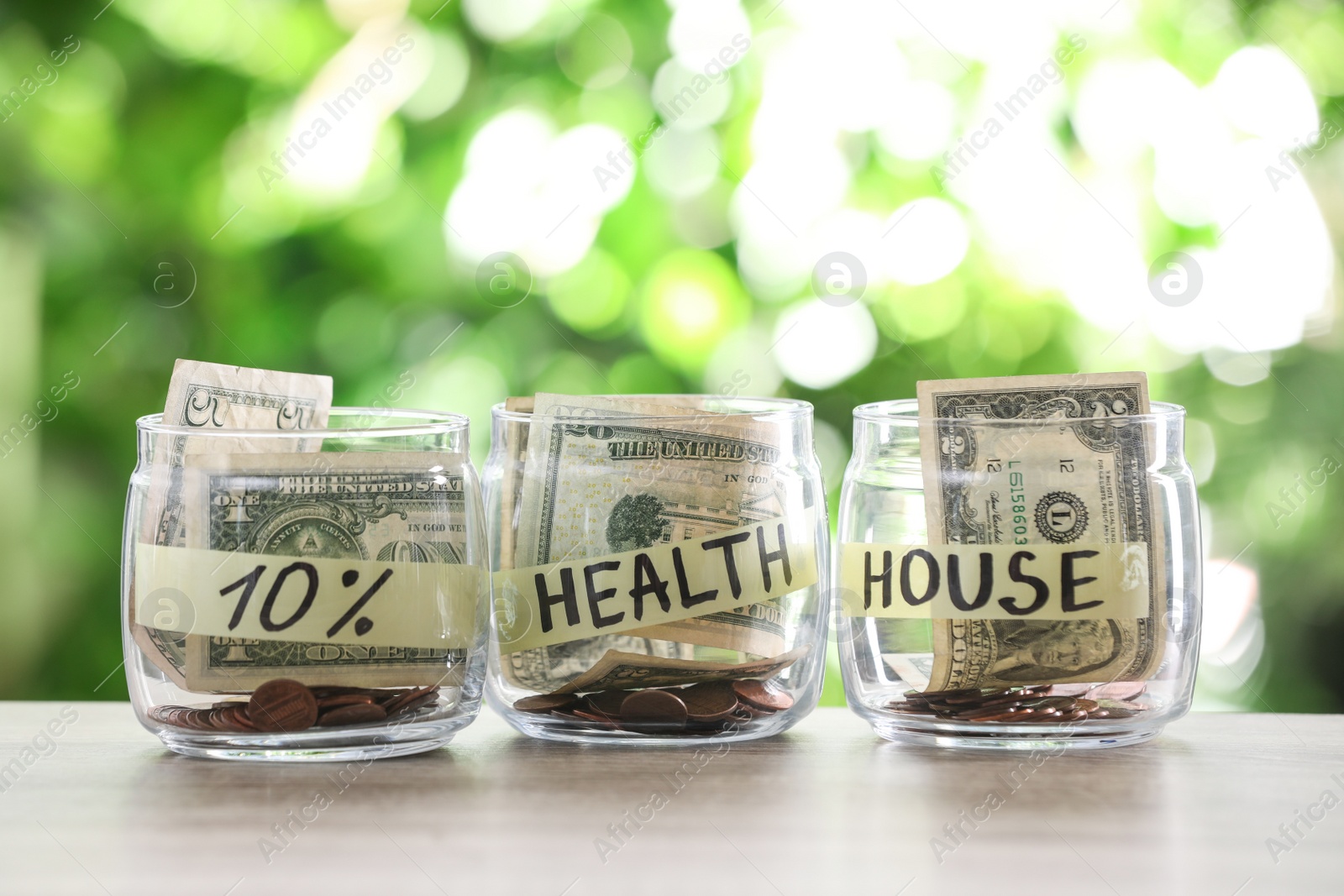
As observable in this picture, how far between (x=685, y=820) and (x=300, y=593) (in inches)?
9.8

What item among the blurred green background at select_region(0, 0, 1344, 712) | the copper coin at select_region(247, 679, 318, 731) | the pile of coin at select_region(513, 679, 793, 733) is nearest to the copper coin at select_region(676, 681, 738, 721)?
the pile of coin at select_region(513, 679, 793, 733)

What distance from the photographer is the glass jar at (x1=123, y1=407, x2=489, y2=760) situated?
66 cm

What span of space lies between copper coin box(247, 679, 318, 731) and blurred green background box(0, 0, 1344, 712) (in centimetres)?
72

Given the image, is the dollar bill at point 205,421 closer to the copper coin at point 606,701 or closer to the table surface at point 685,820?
the table surface at point 685,820

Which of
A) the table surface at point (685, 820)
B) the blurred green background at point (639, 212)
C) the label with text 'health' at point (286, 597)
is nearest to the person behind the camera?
the table surface at point (685, 820)

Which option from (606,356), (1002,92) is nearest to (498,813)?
(606,356)

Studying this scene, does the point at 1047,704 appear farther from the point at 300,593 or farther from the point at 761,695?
the point at 300,593

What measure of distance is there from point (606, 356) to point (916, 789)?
0.84m

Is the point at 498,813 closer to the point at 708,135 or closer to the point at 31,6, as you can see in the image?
the point at 708,135

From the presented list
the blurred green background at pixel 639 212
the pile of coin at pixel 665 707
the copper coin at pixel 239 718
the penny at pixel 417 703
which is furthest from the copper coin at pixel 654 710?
the blurred green background at pixel 639 212

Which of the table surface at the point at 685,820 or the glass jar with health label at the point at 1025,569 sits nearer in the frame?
the table surface at the point at 685,820

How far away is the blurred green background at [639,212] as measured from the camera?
4.51ft

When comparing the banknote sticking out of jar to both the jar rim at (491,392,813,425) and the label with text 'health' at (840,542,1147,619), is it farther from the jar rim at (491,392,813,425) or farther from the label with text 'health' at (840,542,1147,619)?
the label with text 'health' at (840,542,1147,619)

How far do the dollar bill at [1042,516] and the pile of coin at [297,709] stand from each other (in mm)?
323
